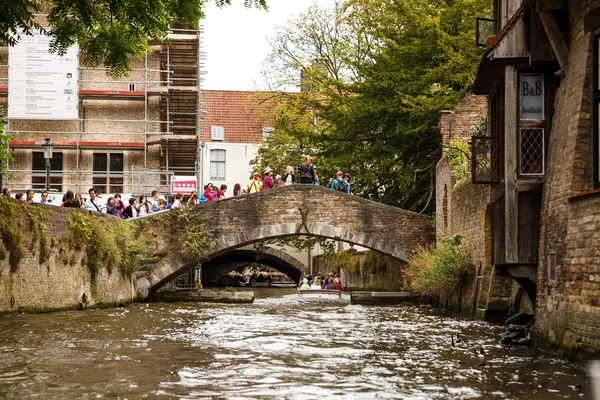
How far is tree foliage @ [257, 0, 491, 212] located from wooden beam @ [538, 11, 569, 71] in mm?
14543

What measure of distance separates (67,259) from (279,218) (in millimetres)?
8205

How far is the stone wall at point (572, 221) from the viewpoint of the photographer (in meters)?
8.98

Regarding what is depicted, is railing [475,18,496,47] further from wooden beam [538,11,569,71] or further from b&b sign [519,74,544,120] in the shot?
wooden beam [538,11,569,71]

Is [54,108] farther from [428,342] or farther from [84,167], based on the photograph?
[428,342]

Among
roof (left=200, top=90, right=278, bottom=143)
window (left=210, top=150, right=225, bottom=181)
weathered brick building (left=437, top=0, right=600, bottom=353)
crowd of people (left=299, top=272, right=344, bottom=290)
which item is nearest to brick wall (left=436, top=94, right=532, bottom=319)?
weathered brick building (left=437, top=0, right=600, bottom=353)

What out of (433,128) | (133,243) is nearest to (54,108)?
(133,243)

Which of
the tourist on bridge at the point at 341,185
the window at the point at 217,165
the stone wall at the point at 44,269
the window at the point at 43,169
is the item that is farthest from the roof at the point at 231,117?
the stone wall at the point at 44,269

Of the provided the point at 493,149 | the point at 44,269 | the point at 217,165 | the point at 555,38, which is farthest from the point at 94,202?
the point at 217,165

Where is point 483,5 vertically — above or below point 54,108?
above

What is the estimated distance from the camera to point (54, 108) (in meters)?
30.6

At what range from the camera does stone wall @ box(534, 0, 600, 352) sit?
8.98 meters

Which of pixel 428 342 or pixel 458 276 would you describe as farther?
pixel 458 276

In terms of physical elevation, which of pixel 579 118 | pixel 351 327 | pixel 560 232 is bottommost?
pixel 351 327

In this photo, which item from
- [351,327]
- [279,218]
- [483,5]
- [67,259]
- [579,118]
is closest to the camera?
[579,118]
